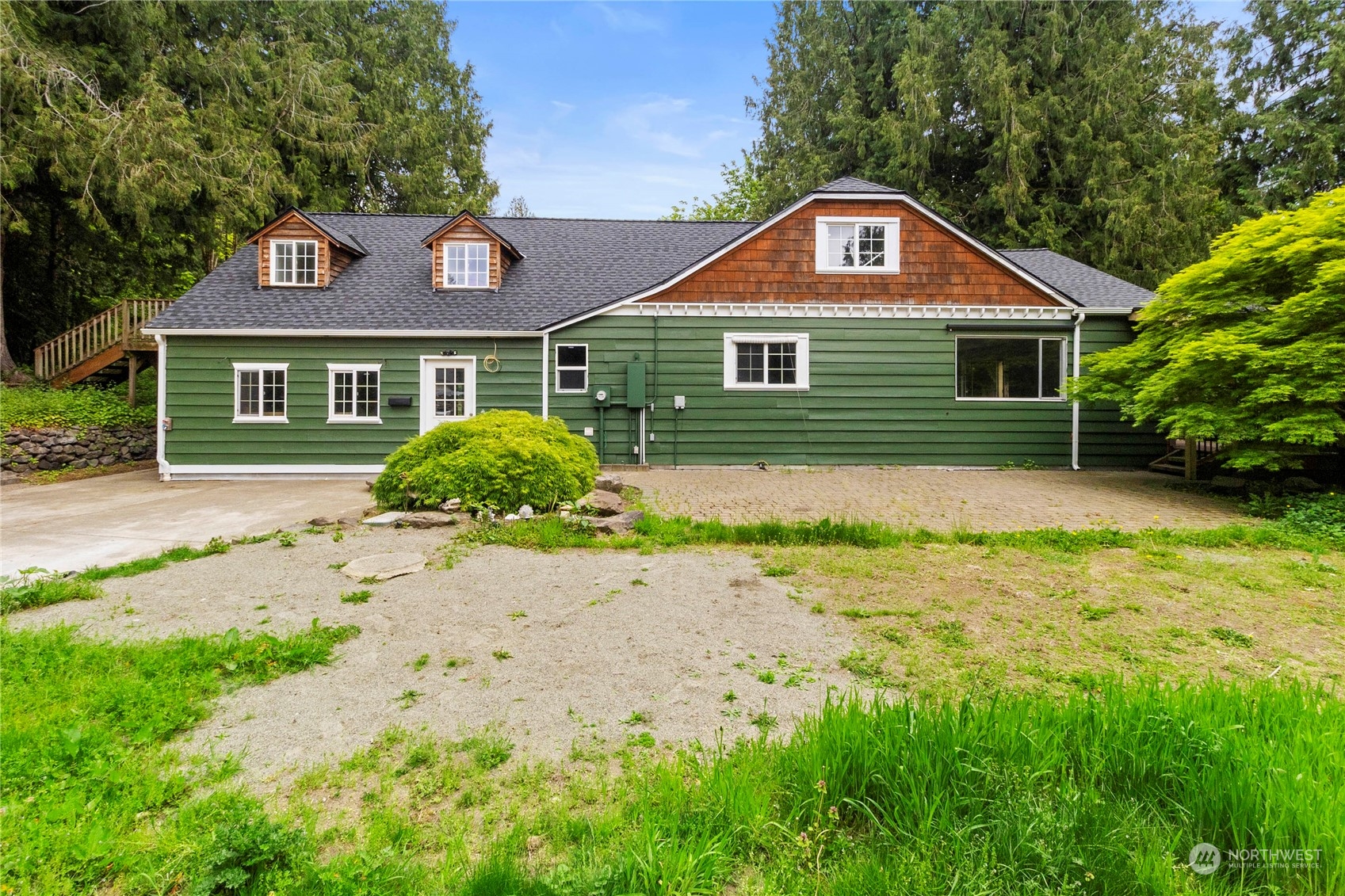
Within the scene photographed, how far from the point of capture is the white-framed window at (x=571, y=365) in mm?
12141

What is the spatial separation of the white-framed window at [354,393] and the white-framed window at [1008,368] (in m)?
12.1

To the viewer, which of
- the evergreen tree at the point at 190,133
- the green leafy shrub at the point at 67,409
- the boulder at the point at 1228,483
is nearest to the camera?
the boulder at the point at 1228,483

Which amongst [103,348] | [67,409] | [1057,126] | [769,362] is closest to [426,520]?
[769,362]

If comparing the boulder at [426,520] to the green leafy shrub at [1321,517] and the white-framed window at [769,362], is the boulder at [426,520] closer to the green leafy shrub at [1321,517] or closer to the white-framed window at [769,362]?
the white-framed window at [769,362]

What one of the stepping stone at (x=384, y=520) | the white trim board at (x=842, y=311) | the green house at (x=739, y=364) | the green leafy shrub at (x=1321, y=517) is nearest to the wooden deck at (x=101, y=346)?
the green house at (x=739, y=364)

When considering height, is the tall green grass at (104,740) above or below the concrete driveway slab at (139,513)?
below

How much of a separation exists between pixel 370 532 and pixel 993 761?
6195mm

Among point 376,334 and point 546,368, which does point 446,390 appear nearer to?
point 376,334

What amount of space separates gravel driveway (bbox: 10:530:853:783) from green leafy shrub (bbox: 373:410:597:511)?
1.43 meters

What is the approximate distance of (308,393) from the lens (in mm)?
12055

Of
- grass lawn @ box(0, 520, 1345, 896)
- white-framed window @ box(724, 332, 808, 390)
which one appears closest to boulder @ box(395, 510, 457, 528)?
grass lawn @ box(0, 520, 1345, 896)

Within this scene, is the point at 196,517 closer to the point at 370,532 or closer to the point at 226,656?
the point at 370,532

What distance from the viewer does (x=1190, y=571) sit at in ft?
16.3

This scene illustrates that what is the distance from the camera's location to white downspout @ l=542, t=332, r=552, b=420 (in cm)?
1205
